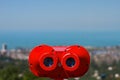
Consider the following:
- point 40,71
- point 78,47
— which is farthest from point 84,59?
point 40,71

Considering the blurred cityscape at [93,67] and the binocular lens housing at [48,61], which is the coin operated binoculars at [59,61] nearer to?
the binocular lens housing at [48,61]

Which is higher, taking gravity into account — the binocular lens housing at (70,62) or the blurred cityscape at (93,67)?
the binocular lens housing at (70,62)

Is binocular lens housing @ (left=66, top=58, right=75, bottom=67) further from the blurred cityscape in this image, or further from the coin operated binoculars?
the blurred cityscape

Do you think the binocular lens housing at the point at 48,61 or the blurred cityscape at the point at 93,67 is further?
the blurred cityscape at the point at 93,67

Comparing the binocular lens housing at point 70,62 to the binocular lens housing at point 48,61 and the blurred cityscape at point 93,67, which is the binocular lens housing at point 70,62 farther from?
the blurred cityscape at point 93,67

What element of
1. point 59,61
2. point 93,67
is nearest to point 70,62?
point 59,61

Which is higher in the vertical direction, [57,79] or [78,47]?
[78,47]

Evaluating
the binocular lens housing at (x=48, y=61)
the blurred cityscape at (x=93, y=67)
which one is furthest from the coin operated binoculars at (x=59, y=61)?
the blurred cityscape at (x=93, y=67)

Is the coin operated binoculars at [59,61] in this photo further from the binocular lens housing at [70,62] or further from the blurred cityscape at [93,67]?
the blurred cityscape at [93,67]

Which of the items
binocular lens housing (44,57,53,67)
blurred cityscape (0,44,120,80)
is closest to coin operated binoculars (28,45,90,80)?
binocular lens housing (44,57,53,67)

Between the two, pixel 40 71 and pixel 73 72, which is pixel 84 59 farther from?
pixel 40 71
